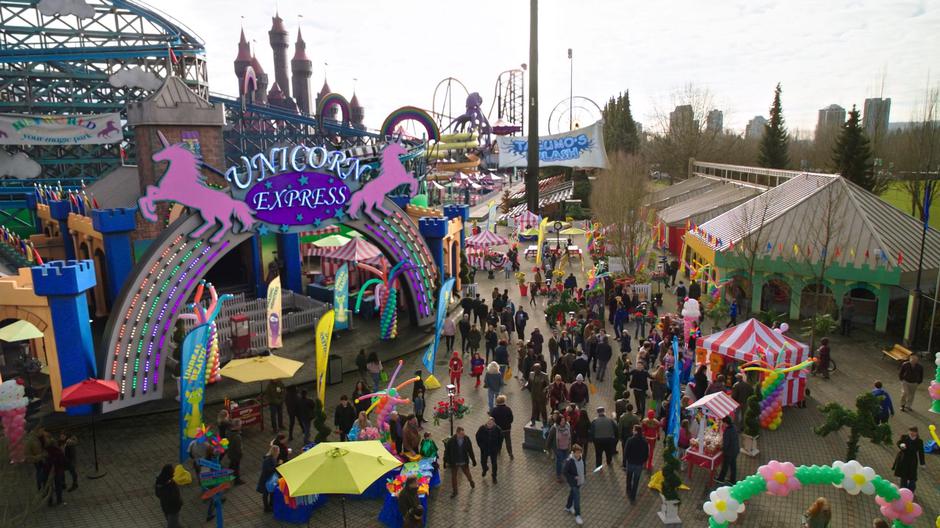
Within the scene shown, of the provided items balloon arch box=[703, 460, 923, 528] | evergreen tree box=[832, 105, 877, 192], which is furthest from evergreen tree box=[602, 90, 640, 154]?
balloon arch box=[703, 460, 923, 528]

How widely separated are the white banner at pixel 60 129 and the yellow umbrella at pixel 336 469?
30.1 metres

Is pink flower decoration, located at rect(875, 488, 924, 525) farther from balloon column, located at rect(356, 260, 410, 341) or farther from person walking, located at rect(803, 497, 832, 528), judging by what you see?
balloon column, located at rect(356, 260, 410, 341)

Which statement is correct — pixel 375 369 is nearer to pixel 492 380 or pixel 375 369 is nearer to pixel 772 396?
pixel 492 380

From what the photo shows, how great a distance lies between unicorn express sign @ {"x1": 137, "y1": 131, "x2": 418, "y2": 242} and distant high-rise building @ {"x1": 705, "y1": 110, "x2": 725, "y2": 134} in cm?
4512

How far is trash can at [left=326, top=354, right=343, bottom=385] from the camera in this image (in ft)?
46.0

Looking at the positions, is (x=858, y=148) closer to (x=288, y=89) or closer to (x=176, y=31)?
(x=176, y=31)

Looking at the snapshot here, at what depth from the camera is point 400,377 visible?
1485 cm

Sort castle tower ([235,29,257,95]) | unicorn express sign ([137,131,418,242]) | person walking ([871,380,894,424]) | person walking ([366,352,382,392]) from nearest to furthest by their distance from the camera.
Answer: person walking ([871,380,894,424]), unicorn express sign ([137,131,418,242]), person walking ([366,352,382,392]), castle tower ([235,29,257,95])

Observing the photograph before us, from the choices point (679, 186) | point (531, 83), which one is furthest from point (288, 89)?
point (679, 186)

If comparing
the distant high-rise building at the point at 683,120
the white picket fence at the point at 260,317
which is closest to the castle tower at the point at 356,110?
the distant high-rise building at the point at 683,120

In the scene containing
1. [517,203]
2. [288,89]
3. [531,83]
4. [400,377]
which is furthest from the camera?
[288,89]

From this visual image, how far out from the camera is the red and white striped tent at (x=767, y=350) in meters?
12.4

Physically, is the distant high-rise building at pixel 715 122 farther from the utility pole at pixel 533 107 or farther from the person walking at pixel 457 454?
the person walking at pixel 457 454

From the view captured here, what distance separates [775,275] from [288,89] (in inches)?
3168
